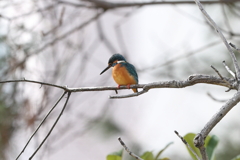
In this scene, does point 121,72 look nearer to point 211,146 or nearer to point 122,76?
point 122,76

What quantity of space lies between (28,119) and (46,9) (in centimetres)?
88

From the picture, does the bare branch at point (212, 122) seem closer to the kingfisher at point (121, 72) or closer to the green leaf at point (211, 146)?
the green leaf at point (211, 146)

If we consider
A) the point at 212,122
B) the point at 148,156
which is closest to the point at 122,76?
the point at 148,156

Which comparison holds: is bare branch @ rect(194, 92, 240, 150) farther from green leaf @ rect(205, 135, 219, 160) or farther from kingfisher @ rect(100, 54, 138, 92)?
kingfisher @ rect(100, 54, 138, 92)

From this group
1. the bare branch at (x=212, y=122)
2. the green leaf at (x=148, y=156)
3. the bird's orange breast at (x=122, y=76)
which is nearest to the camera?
the bare branch at (x=212, y=122)

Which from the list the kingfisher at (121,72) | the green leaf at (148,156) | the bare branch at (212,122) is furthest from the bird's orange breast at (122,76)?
the bare branch at (212,122)

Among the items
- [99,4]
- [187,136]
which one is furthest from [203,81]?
[99,4]

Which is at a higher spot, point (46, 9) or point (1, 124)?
point (46, 9)

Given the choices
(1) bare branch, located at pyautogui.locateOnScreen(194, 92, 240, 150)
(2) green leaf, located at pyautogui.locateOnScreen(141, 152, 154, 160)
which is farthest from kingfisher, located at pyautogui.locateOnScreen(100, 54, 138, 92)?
(1) bare branch, located at pyautogui.locateOnScreen(194, 92, 240, 150)

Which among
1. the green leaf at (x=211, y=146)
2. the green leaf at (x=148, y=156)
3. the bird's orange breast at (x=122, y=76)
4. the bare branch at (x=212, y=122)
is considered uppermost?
the bird's orange breast at (x=122, y=76)

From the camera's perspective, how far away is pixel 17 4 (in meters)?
2.75

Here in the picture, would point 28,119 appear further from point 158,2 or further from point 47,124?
point 158,2

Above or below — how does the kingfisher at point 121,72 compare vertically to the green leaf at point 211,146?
above

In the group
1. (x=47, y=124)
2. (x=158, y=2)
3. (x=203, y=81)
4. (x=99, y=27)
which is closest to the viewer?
(x=203, y=81)
